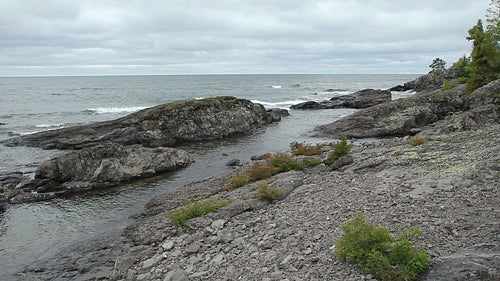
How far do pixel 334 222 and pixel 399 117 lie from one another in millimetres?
31678

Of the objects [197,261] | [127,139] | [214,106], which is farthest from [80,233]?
[214,106]

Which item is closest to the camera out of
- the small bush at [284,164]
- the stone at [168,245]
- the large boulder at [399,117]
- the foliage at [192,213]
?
the stone at [168,245]

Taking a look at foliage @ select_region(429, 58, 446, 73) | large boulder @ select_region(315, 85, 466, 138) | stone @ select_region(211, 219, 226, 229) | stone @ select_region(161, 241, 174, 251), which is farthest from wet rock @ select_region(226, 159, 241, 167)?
foliage @ select_region(429, 58, 446, 73)

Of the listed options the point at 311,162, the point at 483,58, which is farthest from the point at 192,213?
the point at 483,58

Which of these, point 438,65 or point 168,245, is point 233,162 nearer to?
point 168,245

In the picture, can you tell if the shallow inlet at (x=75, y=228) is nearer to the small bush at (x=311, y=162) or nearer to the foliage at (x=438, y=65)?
the small bush at (x=311, y=162)

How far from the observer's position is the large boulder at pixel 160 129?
1585 inches

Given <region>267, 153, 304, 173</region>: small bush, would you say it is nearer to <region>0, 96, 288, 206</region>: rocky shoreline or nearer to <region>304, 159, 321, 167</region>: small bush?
<region>304, 159, 321, 167</region>: small bush

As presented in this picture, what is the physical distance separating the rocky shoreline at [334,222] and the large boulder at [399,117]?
18.0 metres

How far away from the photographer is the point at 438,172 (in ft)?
48.5

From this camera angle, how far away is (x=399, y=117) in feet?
130

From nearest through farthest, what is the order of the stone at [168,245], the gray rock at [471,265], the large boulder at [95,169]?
the gray rock at [471,265], the stone at [168,245], the large boulder at [95,169]

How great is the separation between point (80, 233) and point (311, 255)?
43.4 feet

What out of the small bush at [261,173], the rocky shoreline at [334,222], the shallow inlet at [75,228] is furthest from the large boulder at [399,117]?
the small bush at [261,173]
